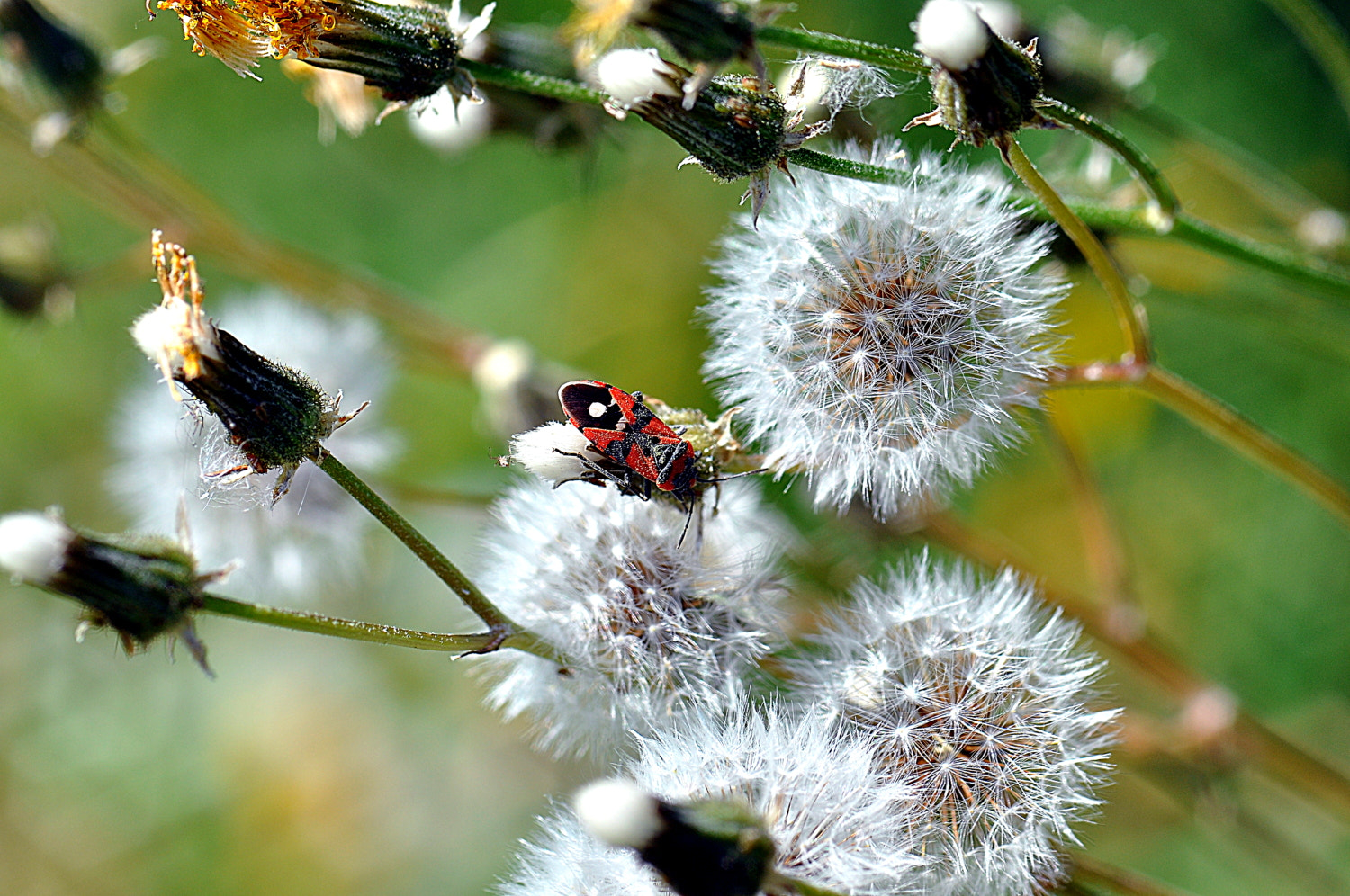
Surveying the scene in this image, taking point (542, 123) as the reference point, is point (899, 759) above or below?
below

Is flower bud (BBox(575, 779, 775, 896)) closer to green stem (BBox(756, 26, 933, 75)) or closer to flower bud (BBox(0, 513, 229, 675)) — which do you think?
flower bud (BBox(0, 513, 229, 675))

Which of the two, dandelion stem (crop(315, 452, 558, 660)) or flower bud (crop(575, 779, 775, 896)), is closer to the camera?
flower bud (crop(575, 779, 775, 896))

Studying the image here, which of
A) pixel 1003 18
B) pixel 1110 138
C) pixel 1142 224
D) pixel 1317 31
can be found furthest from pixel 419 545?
pixel 1317 31

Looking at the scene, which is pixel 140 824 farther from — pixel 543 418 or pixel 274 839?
pixel 543 418

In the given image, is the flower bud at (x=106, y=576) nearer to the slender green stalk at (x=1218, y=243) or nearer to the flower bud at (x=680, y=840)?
the flower bud at (x=680, y=840)

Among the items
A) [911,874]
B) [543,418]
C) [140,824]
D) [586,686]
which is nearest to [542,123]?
[543,418]

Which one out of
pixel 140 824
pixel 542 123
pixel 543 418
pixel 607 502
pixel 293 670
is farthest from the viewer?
pixel 293 670

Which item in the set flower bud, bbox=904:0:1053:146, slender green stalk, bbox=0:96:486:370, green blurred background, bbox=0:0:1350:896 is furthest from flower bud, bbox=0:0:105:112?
flower bud, bbox=904:0:1053:146
